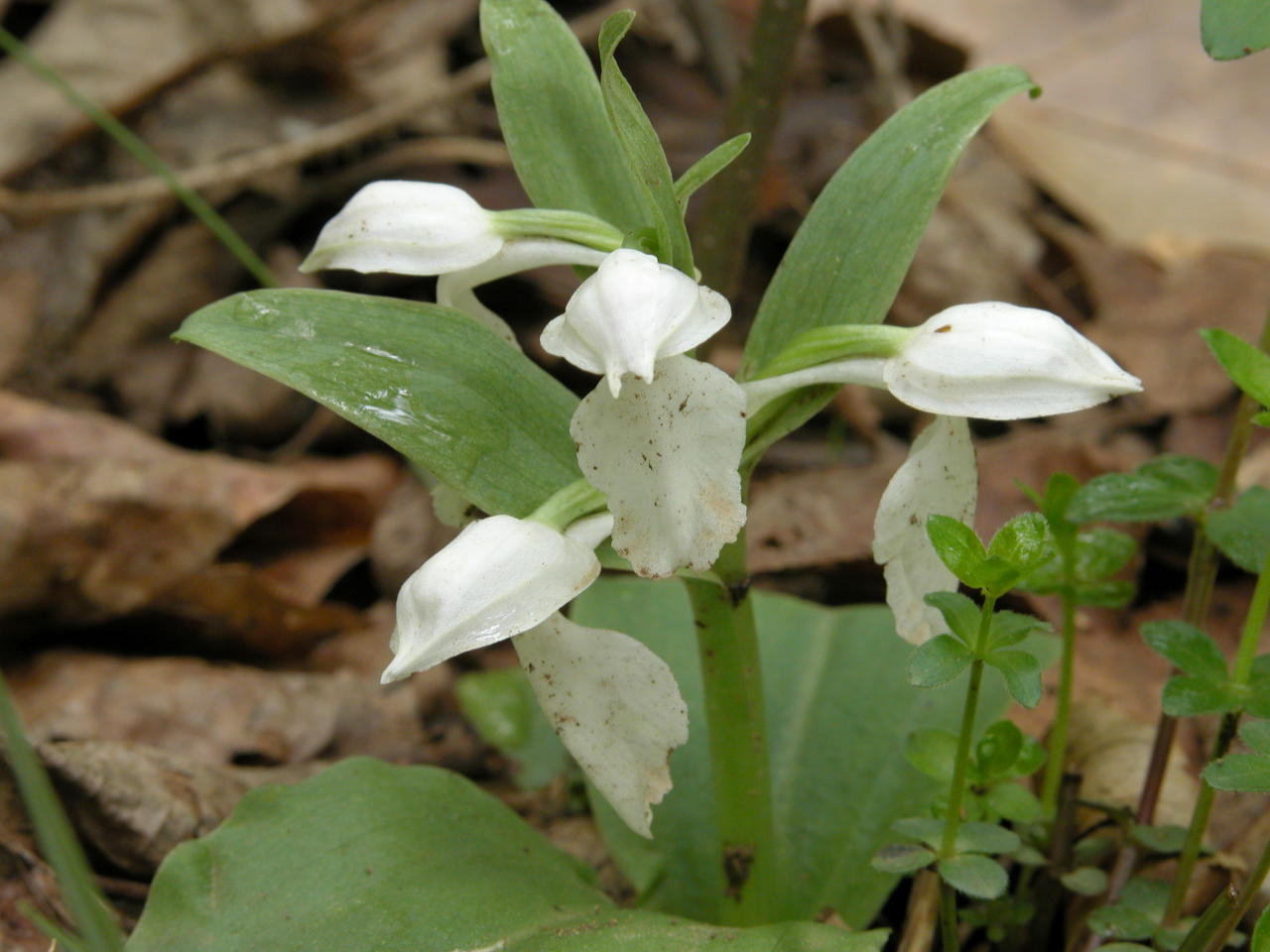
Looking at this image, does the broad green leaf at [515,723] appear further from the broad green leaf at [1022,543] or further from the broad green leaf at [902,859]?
the broad green leaf at [1022,543]

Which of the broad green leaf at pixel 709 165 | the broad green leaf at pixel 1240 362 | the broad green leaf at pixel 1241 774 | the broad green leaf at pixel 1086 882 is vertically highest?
the broad green leaf at pixel 709 165

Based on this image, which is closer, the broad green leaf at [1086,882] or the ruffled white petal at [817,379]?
the ruffled white petal at [817,379]

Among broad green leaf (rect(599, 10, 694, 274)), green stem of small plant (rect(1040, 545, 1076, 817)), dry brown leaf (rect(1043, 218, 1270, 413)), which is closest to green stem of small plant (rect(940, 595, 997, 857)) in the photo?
green stem of small plant (rect(1040, 545, 1076, 817))

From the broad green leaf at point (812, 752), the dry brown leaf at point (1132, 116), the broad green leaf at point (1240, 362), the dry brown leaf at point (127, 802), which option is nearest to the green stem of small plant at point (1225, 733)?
the broad green leaf at point (1240, 362)

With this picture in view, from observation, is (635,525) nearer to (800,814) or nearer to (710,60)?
(800,814)

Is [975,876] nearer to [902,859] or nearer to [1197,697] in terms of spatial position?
[902,859]
